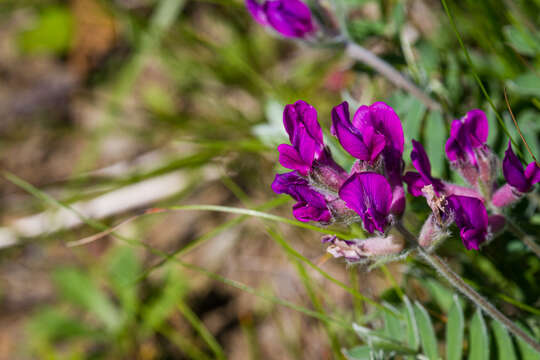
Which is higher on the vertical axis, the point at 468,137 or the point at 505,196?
the point at 468,137

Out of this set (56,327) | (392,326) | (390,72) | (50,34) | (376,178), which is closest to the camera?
(376,178)

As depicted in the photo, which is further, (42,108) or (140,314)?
(42,108)

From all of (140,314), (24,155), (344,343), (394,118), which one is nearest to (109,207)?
(140,314)

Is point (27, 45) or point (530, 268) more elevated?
point (530, 268)

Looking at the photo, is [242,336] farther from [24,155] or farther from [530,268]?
[24,155]

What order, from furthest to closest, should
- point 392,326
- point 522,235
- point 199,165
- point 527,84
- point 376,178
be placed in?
point 199,165, point 527,84, point 392,326, point 522,235, point 376,178

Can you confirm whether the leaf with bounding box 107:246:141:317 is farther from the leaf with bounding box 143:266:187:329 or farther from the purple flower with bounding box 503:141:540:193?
Result: the purple flower with bounding box 503:141:540:193

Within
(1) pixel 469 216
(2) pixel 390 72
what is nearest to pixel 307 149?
(1) pixel 469 216

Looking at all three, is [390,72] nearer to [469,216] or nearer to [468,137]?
[468,137]
